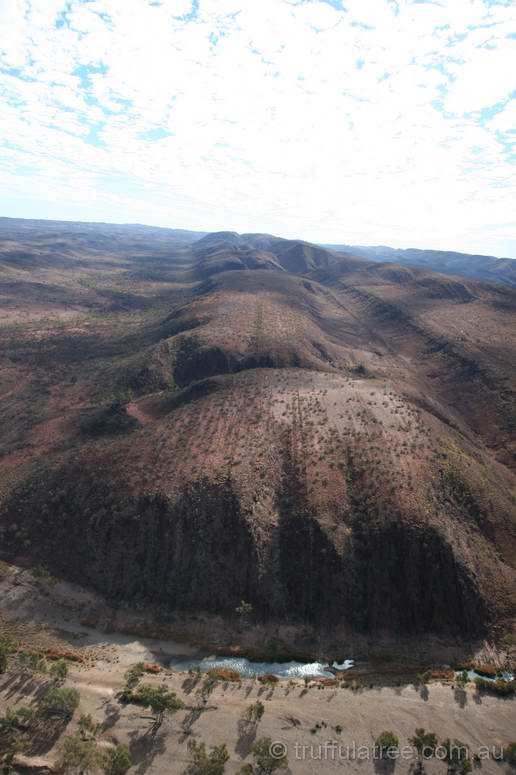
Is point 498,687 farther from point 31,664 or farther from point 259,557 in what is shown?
point 31,664

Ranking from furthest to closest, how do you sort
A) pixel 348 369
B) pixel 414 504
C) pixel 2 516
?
1. pixel 348 369
2. pixel 2 516
3. pixel 414 504

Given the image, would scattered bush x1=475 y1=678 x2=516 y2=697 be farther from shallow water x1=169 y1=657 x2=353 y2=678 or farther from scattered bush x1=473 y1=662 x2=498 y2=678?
shallow water x1=169 y1=657 x2=353 y2=678

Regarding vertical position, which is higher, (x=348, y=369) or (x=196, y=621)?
(x=348, y=369)

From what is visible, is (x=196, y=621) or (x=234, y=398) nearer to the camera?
(x=196, y=621)

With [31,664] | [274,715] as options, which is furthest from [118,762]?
[31,664]

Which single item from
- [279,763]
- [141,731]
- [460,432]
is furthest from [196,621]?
[460,432]

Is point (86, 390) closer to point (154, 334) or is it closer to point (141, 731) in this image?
point (154, 334)
